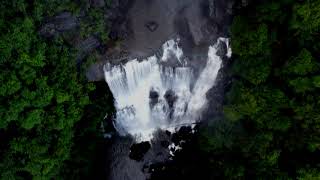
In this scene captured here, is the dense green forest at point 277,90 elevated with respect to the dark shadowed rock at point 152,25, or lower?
lower

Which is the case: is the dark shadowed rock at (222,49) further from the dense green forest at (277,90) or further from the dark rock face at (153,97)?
the dark rock face at (153,97)

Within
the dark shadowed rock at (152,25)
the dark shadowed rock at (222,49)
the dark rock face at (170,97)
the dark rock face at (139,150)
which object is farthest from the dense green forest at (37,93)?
the dark shadowed rock at (222,49)

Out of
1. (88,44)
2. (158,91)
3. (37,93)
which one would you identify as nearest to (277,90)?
(158,91)

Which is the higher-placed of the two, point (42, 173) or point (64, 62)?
point (64, 62)

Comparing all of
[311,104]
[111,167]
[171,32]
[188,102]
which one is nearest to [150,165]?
[111,167]

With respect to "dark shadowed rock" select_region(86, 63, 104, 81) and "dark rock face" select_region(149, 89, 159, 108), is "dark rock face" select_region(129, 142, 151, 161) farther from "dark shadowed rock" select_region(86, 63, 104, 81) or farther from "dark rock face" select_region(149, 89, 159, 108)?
"dark shadowed rock" select_region(86, 63, 104, 81)

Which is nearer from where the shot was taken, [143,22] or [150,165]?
[143,22]

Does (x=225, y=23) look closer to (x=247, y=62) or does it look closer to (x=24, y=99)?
(x=247, y=62)
